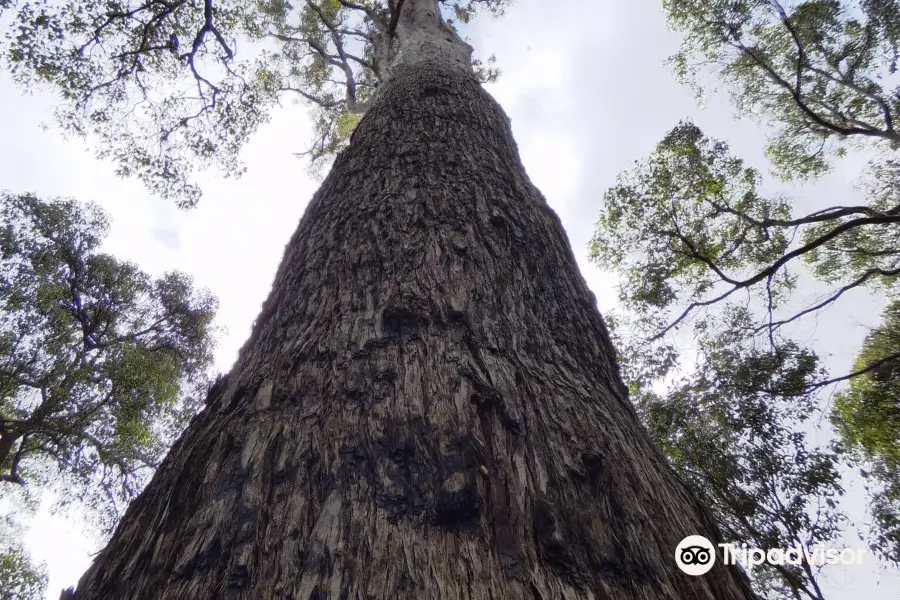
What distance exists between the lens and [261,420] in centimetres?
125

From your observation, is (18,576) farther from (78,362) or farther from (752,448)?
(752,448)

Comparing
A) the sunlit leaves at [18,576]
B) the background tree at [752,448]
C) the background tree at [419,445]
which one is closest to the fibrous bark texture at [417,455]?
the background tree at [419,445]

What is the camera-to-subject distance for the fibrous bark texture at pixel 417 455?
940 mm

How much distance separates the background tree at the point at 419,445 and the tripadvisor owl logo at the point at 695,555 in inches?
1.0

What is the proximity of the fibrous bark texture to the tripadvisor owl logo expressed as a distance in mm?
24

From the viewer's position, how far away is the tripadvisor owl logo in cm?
109

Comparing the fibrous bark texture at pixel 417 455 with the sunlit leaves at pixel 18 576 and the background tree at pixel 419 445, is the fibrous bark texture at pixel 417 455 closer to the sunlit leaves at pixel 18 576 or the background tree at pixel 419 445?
the background tree at pixel 419 445

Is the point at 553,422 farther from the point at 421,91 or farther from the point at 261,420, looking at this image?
the point at 421,91

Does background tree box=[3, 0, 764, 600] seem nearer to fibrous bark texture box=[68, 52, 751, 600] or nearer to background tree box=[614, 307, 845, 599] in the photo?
fibrous bark texture box=[68, 52, 751, 600]

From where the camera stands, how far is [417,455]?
1106mm

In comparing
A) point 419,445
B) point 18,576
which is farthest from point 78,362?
point 419,445

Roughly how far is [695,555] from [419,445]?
66 centimetres

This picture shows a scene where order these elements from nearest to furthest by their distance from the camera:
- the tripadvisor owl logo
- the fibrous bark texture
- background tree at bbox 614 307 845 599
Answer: the fibrous bark texture
the tripadvisor owl logo
background tree at bbox 614 307 845 599

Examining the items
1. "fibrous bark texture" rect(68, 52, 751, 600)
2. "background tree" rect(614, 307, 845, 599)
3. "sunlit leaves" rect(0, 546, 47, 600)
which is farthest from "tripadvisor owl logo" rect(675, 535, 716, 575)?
"sunlit leaves" rect(0, 546, 47, 600)
